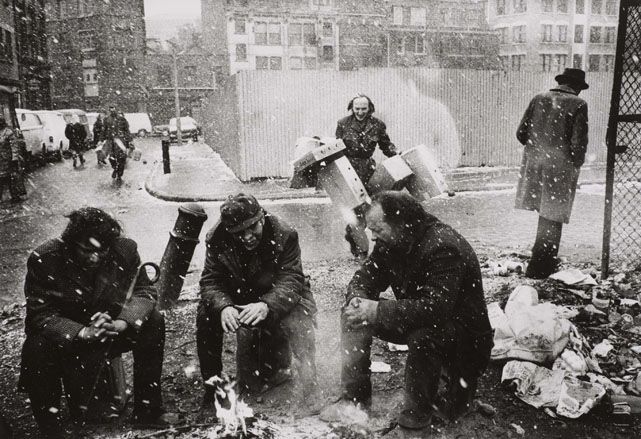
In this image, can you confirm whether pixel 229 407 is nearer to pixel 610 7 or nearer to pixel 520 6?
pixel 520 6

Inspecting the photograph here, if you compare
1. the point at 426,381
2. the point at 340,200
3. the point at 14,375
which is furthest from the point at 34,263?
the point at 340,200

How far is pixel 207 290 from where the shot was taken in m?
3.62

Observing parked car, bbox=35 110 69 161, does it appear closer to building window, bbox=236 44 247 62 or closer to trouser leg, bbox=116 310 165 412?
trouser leg, bbox=116 310 165 412

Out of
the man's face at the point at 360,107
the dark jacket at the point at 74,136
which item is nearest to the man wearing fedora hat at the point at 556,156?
the man's face at the point at 360,107

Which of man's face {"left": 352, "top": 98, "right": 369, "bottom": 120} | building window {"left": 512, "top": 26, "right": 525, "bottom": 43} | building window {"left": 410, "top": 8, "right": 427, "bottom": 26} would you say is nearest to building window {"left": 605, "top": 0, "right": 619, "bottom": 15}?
building window {"left": 512, "top": 26, "right": 525, "bottom": 43}

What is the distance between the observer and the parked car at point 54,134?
73.2 ft

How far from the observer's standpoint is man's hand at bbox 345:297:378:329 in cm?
318

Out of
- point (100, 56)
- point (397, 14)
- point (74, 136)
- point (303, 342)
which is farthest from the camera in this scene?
point (397, 14)

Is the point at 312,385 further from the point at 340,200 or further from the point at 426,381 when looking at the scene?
the point at 340,200

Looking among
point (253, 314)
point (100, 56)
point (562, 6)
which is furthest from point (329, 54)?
point (253, 314)

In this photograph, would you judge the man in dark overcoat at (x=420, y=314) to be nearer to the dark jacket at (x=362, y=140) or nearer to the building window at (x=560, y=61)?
the dark jacket at (x=362, y=140)

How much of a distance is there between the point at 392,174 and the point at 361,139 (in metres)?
0.83

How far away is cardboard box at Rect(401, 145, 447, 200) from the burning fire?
3.26 meters

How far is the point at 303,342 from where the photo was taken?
3680 mm
